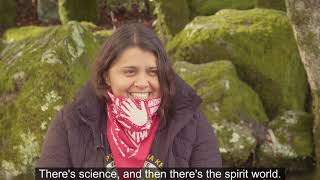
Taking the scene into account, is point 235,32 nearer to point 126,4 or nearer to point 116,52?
point 116,52

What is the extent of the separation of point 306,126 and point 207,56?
182 centimetres

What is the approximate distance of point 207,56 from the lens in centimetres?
915

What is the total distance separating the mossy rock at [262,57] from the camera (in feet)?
29.4

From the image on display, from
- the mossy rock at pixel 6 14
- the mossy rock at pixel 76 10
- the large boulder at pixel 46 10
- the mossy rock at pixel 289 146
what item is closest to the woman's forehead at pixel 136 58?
the mossy rock at pixel 289 146

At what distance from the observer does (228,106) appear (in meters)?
8.05

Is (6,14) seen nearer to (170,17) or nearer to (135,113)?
(170,17)

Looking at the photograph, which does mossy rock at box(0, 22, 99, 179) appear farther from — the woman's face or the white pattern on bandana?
the woman's face

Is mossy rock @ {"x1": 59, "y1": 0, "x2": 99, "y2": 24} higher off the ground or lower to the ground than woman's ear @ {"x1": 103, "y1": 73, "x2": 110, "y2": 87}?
lower

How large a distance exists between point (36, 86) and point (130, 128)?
4757 millimetres

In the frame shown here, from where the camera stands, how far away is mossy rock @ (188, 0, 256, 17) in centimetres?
1636

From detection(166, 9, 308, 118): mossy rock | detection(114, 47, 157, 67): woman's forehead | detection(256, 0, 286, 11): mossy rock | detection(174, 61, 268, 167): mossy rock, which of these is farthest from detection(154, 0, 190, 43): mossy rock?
detection(114, 47, 157, 67): woman's forehead

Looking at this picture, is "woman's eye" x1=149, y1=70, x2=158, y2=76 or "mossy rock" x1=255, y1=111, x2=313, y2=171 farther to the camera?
"mossy rock" x1=255, y1=111, x2=313, y2=171

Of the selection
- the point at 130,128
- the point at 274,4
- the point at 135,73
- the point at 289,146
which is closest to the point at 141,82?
the point at 135,73

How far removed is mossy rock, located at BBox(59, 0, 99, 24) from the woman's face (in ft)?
46.9
